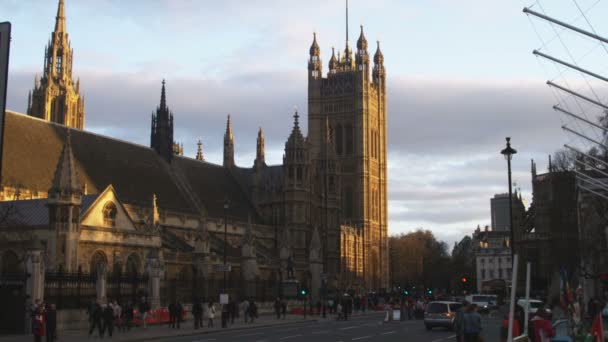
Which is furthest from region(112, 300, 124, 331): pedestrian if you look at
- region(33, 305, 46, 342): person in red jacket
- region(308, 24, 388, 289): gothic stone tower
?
region(308, 24, 388, 289): gothic stone tower

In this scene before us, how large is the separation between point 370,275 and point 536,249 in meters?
31.5

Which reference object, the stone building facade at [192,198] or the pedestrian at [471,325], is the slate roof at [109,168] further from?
the pedestrian at [471,325]

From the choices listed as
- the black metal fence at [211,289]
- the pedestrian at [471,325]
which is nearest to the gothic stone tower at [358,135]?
the black metal fence at [211,289]

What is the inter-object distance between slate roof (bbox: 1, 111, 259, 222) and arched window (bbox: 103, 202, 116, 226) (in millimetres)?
7870

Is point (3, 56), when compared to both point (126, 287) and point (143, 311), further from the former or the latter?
point (126, 287)

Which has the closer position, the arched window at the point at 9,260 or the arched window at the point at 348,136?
the arched window at the point at 9,260

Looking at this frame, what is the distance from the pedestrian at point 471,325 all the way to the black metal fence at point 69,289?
864 inches

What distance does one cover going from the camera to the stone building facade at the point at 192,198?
157 feet

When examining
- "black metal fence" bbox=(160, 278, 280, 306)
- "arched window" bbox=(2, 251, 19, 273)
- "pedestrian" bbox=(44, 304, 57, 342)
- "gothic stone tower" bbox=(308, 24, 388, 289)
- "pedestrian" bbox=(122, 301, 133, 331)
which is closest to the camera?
"pedestrian" bbox=(44, 304, 57, 342)

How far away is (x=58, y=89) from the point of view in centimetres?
9169

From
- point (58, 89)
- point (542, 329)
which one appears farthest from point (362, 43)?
point (542, 329)

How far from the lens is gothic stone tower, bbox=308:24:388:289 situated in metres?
124

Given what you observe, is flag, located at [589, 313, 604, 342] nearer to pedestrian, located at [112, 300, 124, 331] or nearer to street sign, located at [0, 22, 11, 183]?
street sign, located at [0, 22, 11, 183]

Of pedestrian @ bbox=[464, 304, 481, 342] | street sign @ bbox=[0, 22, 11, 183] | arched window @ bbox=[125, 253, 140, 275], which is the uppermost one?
street sign @ bbox=[0, 22, 11, 183]
